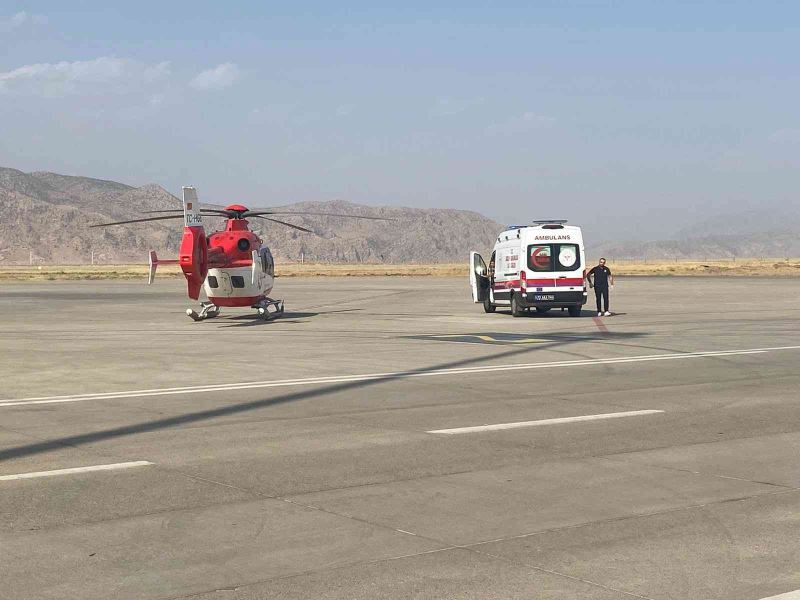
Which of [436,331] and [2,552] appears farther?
[436,331]

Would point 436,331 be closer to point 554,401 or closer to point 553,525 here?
point 554,401

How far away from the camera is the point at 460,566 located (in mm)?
5922

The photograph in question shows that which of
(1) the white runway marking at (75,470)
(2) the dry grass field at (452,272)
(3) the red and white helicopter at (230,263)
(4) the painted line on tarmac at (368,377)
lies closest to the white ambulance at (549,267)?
(3) the red and white helicopter at (230,263)

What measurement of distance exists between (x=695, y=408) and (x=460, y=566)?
692 cm

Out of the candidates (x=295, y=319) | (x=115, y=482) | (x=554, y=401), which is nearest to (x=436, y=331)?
(x=295, y=319)

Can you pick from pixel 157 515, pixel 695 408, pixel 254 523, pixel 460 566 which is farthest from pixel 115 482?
pixel 695 408

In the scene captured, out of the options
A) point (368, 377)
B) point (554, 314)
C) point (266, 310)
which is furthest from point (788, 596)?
point (554, 314)

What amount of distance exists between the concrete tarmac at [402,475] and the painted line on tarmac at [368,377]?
78 millimetres

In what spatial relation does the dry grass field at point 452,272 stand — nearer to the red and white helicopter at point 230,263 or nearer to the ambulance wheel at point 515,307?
the ambulance wheel at point 515,307

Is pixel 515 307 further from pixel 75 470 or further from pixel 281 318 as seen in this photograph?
pixel 75 470

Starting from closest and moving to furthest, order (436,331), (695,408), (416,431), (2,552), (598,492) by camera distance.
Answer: (2,552), (598,492), (416,431), (695,408), (436,331)

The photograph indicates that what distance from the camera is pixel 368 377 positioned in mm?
15516

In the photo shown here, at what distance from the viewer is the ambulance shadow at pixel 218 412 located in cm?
970

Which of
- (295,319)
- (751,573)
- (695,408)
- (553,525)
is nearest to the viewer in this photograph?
(751,573)
